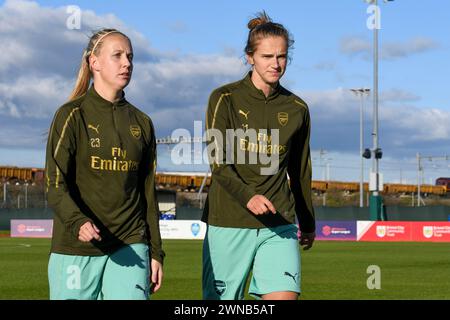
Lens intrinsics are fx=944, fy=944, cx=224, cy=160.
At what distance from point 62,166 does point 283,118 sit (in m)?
1.75

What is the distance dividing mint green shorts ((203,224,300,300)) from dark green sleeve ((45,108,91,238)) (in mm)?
1301

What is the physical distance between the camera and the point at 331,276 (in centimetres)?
2130

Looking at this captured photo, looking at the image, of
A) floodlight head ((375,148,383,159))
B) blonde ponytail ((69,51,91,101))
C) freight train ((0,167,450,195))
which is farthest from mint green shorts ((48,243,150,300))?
freight train ((0,167,450,195))

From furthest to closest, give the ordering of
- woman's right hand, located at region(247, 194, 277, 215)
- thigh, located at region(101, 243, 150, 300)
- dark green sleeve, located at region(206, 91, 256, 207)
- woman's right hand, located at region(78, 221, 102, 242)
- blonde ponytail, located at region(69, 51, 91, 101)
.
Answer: dark green sleeve, located at region(206, 91, 256, 207), blonde ponytail, located at region(69, 51, 91, 101), woman's right hand, located at region(247, 194, 277, 215), thigh, located at region(101, 243, 150, 300), woman's right hand, located at region(78, 221, 102, 242)

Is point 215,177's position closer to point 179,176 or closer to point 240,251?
point 240,251

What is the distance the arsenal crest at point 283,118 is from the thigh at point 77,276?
5.55 ft

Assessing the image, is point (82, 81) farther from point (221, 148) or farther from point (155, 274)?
point (155, 274)

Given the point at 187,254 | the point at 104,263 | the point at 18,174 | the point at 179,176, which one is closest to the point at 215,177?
the point at 104,263

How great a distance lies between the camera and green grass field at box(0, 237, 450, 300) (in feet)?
54.1

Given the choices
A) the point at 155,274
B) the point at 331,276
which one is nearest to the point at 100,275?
the point at 155,274

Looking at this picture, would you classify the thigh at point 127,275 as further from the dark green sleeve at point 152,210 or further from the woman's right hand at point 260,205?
the woman's right hand at point 260,205

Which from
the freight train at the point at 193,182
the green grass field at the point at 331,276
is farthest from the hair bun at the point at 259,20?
the freight train at the point at 193,182

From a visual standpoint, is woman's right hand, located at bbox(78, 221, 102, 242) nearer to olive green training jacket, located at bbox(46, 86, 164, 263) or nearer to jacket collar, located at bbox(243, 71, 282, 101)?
olive green training jacket, located at bbox(46, 86, 164, 263)

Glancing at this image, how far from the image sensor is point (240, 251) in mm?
6828
